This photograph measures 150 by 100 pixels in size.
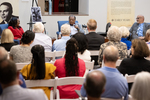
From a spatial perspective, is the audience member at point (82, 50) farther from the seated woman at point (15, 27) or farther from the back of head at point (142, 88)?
the seated woman at point (15, 27)

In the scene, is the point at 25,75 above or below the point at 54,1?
below

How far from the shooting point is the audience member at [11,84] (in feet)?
6.25

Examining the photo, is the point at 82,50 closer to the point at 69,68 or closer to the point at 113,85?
the point at 69,68

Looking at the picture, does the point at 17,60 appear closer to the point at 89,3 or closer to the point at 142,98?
the point at 142,98

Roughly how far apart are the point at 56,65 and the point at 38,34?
6.38 feet

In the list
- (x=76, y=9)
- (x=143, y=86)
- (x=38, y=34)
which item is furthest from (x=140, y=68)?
(x=76, y=9)

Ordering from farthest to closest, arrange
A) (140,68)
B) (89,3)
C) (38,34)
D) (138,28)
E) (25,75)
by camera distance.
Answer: (89,3) < (138,28) < (38,34) < (140,68) < (25,75)

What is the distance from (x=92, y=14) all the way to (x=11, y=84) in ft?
27.7

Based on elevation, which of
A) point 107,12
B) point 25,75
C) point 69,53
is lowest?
point 25,75

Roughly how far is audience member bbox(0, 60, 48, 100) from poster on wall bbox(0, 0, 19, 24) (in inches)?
289

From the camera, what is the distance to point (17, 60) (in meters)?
4.05

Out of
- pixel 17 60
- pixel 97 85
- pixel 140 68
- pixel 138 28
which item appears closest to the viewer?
pixel 97 85

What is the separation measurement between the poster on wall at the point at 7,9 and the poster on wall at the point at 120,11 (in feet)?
12.3

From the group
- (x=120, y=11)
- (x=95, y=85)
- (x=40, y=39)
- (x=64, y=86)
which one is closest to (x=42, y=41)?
(x=40, y=39)
